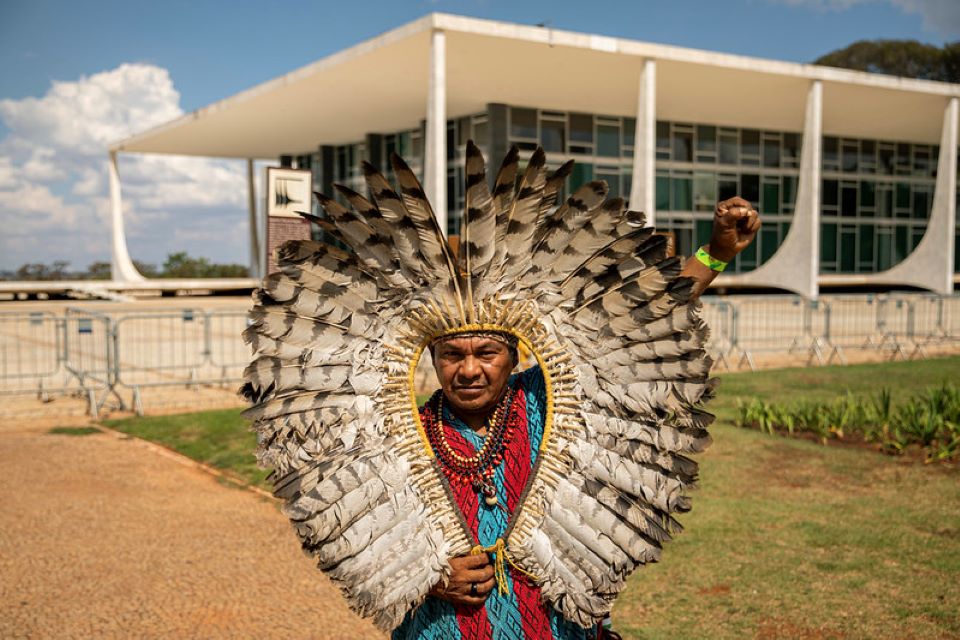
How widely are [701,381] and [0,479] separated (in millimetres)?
7583

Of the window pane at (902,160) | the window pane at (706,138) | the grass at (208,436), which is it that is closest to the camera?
the grass at (208,436)

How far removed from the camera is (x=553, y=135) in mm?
29938

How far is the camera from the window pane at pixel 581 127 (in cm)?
3025

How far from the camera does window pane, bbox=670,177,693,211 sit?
3216 cm

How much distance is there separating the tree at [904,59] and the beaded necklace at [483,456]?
67.1 m

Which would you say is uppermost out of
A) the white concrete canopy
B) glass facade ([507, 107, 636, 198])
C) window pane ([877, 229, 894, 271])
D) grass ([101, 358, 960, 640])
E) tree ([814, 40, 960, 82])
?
tree ([814, 40, 960, 82])

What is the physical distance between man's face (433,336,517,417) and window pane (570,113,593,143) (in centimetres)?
2866

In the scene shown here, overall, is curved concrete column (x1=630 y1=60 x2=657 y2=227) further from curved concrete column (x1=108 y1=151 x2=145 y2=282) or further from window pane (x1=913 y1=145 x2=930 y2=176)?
curved concrete column (x1=108 y1=151 x2=145 y2=282)

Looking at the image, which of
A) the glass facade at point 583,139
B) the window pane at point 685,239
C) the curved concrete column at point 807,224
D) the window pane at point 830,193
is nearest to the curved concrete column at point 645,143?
the glass facade at point 583,139

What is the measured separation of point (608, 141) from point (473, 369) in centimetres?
2967

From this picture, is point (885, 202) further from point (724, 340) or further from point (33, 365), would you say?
point (33, 365)

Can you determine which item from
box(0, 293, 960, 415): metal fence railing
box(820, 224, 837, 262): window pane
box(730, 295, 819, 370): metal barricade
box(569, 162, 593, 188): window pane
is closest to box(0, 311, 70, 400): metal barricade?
box(0, 293, 960, 415): metal fence railing

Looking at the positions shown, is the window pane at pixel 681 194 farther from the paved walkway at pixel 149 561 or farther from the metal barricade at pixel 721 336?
the paved walkway at pixel 149 561

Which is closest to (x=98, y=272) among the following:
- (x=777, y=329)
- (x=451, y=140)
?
(x=451, y=140)
